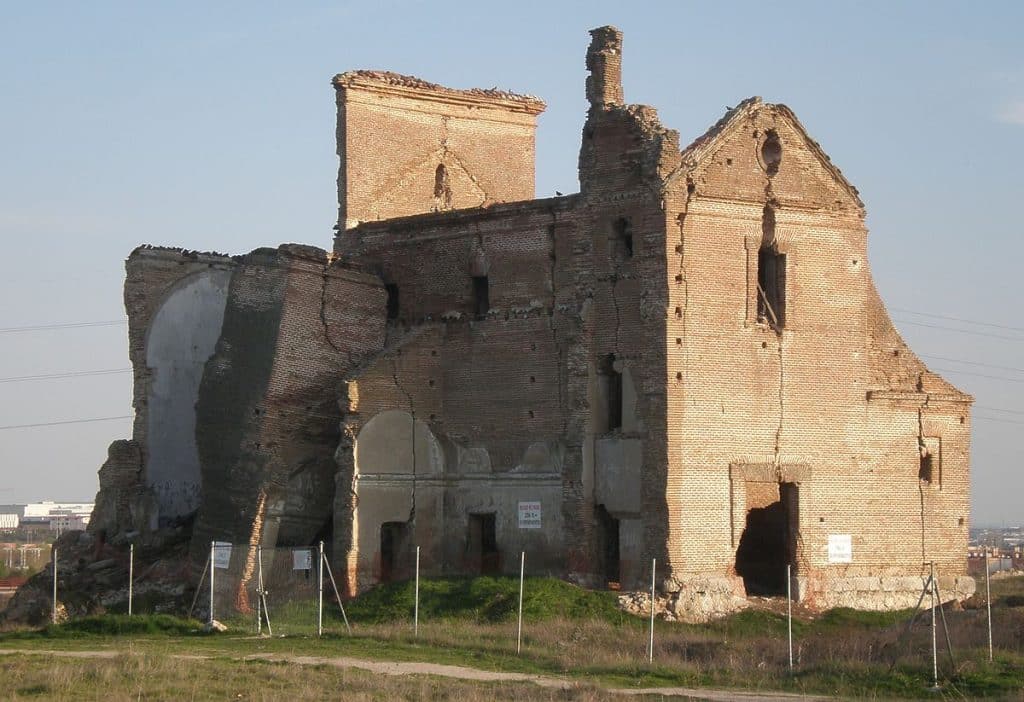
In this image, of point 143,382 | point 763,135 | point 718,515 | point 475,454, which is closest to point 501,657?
point 718,515

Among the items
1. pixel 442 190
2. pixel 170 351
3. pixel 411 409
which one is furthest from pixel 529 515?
pixel 442 190

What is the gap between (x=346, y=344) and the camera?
3150 cm

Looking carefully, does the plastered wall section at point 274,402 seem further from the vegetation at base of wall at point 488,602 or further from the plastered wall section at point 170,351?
the vegetation at base of wall at point 488,602

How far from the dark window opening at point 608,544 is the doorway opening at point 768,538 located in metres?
1.85

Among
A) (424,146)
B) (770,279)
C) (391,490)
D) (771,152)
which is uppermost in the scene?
(424,146)

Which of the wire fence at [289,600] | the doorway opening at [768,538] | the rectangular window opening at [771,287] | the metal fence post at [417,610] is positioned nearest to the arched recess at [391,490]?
the wire fence at [289,600]

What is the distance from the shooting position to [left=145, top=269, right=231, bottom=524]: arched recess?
33.2 metres

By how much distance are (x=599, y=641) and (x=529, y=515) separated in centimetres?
526

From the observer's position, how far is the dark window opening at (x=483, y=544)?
101ft

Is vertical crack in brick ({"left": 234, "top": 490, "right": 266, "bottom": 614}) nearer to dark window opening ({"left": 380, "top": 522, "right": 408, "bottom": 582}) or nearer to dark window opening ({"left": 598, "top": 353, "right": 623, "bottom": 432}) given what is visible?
dark window opening ({"left": 380, "top": 522, "right": 408, "bottom": 582})

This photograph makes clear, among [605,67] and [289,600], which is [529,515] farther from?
[605,67]

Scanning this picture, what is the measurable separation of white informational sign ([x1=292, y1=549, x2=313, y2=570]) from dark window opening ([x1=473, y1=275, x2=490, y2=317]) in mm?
5009

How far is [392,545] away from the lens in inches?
1215

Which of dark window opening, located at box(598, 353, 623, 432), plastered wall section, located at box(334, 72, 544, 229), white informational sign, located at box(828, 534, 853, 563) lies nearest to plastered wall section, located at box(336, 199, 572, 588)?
dark window opening, located at box(598, 353, 623, 432)
